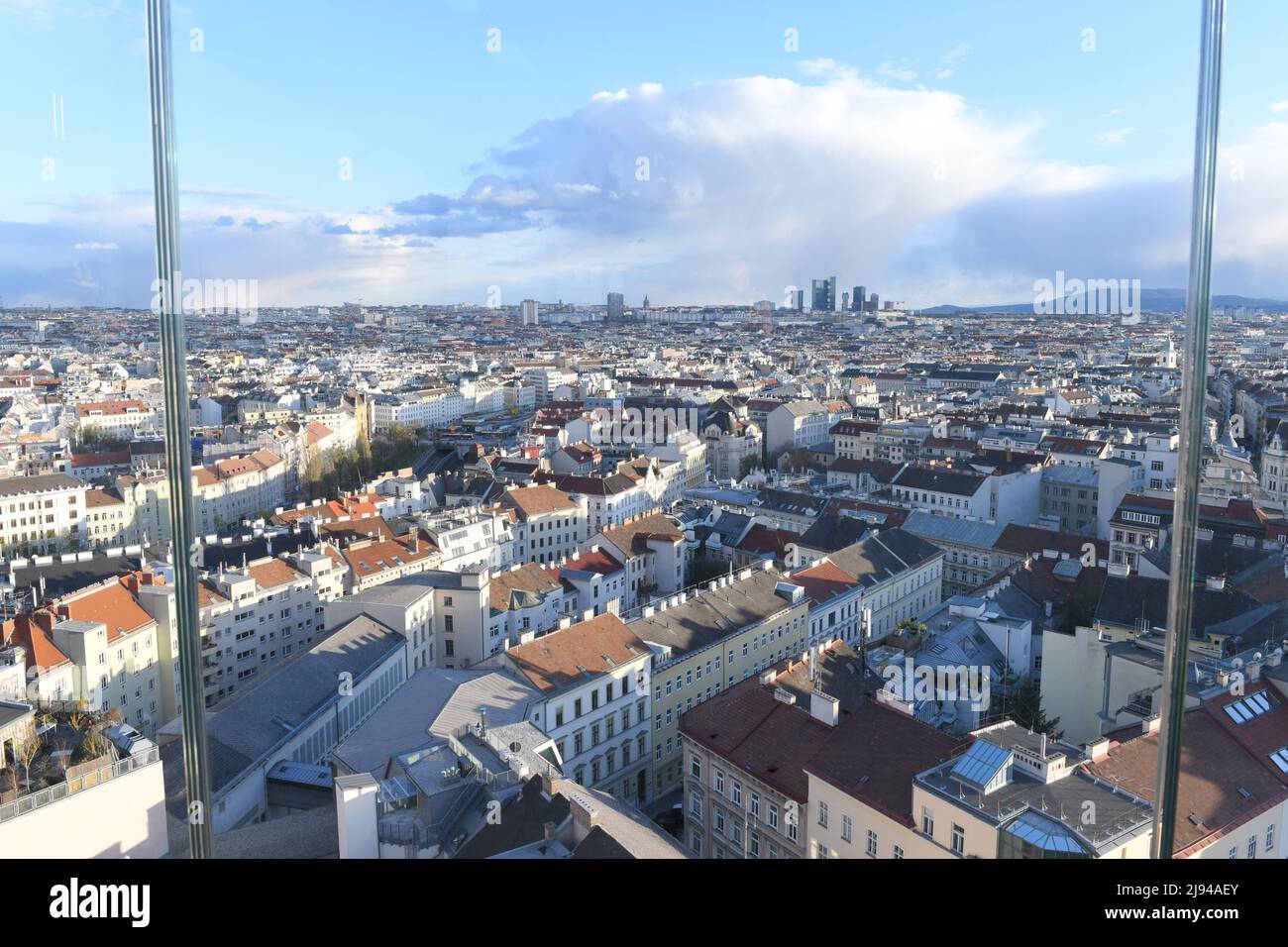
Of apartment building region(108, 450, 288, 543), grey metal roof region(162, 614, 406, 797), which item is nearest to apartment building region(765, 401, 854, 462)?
apartment building region(108, 450, 288, 543)

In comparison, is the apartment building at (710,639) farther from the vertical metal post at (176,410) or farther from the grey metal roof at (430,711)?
the vertical metal post at (176,410)

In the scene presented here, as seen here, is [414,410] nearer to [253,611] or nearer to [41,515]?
[41,515]

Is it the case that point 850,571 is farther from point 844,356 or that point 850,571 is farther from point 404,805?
point 844,356

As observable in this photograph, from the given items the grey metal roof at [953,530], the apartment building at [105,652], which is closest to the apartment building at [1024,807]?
the apartment building at [105,652]

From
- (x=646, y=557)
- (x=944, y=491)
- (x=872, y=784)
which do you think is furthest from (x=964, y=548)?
(x=872, y=784)

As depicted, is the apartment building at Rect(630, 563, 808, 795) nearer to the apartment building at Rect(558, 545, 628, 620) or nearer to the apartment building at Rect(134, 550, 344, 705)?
the apartment building at Rect(558, 545, 628, 620)
